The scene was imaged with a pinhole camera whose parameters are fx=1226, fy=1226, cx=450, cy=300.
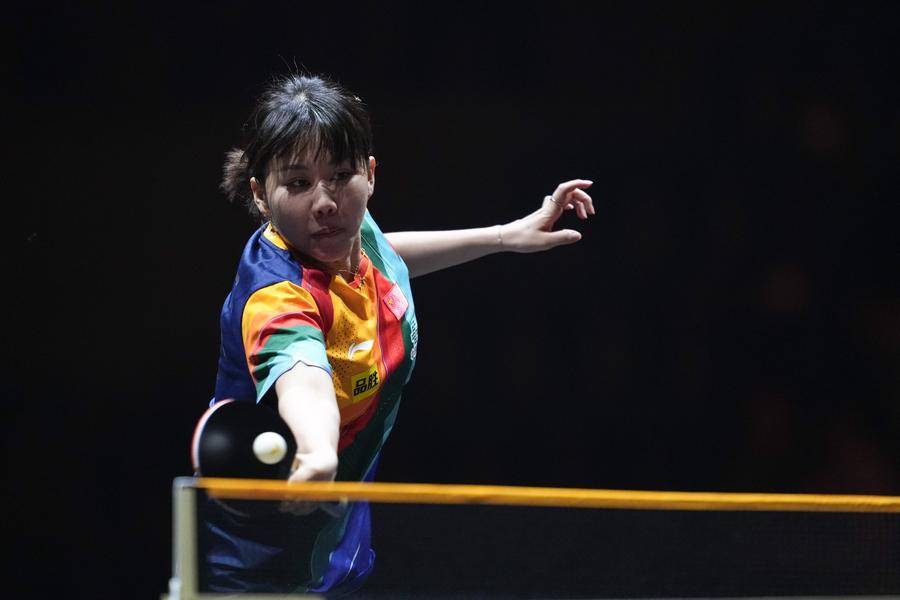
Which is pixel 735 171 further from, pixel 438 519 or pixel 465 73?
pixel 438 519

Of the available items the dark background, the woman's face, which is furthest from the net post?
the dark background

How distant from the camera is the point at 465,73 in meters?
3.77

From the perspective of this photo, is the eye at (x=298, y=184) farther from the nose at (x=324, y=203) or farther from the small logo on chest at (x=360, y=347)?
the small logo on chest at (x=360, y=347)

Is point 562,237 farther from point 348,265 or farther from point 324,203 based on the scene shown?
point 324,203

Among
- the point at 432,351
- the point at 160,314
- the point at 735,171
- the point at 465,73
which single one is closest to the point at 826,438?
the point at 735,171

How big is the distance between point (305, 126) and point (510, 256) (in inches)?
67.6

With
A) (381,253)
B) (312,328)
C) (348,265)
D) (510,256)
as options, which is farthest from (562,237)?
(510,256)

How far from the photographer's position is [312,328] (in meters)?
2.14

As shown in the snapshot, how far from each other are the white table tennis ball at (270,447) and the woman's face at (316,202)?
454mm

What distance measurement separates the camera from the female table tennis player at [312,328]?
2027 mm

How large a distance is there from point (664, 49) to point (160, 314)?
1.77m

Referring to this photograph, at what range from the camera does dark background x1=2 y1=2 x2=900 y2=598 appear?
3.62m

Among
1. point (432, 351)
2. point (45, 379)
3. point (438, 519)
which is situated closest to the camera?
point (438, 519)

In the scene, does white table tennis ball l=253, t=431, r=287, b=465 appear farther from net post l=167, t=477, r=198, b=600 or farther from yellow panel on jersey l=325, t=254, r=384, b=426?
yellow panel on jersey l=325, t=254, r=384, b=426
